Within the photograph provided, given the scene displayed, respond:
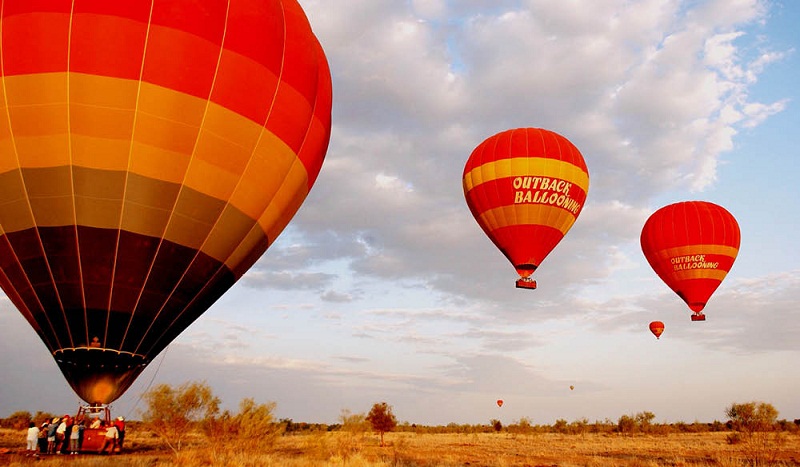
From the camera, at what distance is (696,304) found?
34969 mm

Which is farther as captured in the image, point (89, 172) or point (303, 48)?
point (303, 48)

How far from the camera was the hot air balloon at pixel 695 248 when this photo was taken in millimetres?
34062

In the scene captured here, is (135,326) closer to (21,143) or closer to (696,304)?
(21,143)

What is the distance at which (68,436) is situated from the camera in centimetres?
1560

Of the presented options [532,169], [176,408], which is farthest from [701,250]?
[176,408]

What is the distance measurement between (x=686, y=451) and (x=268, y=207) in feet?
73.4

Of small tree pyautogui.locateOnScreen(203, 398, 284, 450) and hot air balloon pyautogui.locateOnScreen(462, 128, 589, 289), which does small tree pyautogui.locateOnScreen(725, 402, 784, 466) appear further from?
small tree pyautogui.locateOnScreen(203, 398, 284, 450)

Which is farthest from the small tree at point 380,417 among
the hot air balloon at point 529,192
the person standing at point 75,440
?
the person standing at point 75,440

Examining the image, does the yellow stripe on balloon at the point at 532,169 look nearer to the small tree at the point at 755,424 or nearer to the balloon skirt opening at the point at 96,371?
the small tree at the point at 755,424

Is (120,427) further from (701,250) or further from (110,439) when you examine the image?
(701,250)

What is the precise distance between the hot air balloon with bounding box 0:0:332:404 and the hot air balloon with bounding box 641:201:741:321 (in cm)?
2996

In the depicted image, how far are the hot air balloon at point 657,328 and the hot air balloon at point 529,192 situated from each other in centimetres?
1977

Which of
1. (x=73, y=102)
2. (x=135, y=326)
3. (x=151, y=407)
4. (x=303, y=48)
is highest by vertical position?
(x=303, y=48)

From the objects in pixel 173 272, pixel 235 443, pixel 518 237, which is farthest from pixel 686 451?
pixel 173 272
